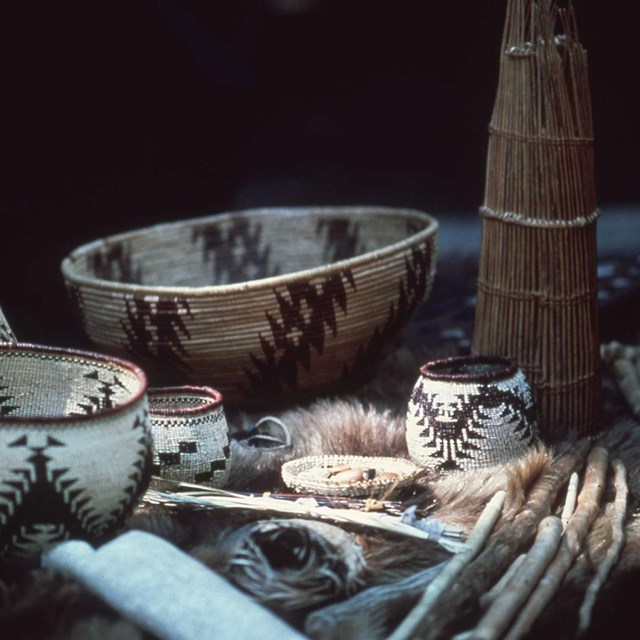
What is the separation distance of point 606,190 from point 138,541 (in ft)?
8.75

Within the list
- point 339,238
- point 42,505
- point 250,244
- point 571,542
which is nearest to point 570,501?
point 571,542

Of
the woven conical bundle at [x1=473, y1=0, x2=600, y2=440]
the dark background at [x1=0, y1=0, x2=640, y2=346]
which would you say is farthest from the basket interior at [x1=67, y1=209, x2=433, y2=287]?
the woven conical bundle at [x1=473, y1=0, x2=600, y2=440]

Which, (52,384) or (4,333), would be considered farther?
(4,333)

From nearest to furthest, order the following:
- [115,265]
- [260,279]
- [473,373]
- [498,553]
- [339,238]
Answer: [498,553] → [473,373] → [260,279] → [115,265] → [339,238]

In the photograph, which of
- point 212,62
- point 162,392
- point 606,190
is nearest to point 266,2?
point 212,62

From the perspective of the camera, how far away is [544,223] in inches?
84.8

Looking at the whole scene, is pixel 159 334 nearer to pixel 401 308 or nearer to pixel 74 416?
pixel 401 308

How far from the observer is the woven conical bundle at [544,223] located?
83.4 inches

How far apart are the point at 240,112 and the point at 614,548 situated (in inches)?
78.3

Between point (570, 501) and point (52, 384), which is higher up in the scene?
point (52, 384)

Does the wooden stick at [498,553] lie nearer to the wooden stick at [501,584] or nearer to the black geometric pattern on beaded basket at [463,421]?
the wooden stick at [501,584]

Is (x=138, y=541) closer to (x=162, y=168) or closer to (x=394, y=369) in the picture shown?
(x=394, y=369)

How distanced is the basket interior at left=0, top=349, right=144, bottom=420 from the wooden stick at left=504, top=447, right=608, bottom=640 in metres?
0.74

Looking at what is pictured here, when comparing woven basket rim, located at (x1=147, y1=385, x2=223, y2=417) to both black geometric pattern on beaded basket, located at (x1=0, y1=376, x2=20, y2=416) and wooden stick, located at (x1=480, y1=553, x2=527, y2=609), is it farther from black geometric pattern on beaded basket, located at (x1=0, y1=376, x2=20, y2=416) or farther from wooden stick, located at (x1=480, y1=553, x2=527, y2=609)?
A: wooden stick, located at (x1=480, y1=553, x2=527, y2=609)
